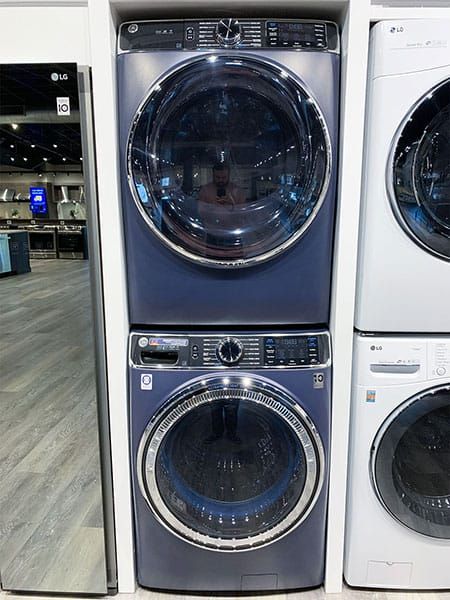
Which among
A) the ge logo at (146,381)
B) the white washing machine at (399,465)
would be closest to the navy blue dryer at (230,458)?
the ge logo at (146,381)

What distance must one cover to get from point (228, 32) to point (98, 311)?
36.2 inches

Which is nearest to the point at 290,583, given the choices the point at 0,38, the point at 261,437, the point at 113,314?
the point at 261,437

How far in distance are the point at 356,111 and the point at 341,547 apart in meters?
1.41

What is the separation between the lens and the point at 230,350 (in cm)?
144

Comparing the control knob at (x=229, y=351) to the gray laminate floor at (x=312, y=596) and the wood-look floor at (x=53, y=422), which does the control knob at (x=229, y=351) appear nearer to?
the wood-look floor at (x=53, y=422)

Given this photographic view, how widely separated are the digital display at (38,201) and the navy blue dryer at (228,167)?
396 mm

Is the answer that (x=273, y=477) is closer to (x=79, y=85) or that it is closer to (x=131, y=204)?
(x=131, y=204)

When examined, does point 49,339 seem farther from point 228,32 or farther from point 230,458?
point 228,32

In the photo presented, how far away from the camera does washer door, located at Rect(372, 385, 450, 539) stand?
1448 millimetres

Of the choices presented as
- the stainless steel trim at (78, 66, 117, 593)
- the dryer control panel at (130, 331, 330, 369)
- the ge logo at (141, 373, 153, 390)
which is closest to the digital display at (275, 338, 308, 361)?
the dryer control panel at (130, 331, 330, 369)

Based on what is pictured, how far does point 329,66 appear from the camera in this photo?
1320 millimetres

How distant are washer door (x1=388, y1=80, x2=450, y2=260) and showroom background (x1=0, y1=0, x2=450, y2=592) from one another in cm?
12

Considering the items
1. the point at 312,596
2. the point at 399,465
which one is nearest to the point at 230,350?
the point at 399,465

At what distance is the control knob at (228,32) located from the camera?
1.31 metres
